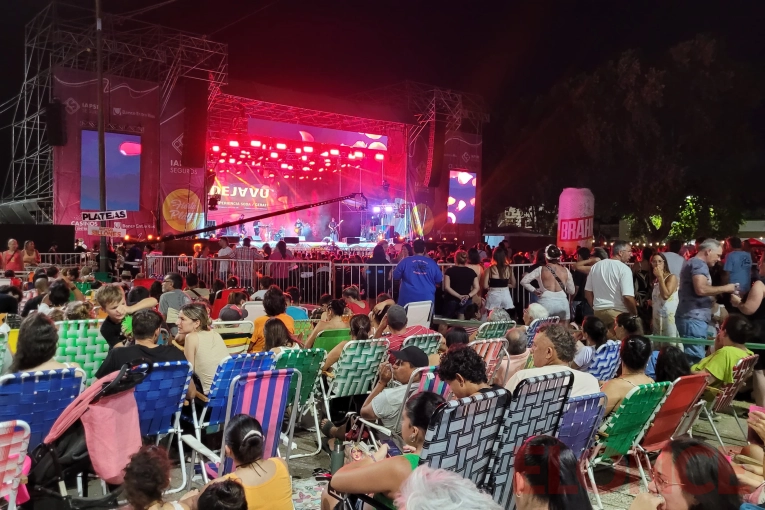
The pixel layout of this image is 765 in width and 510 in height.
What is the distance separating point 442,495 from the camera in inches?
64.6

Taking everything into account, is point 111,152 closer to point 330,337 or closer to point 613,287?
point 330,337

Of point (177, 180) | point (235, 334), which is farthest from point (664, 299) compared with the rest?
point (177, 180)

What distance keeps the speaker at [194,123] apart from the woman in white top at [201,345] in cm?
1518

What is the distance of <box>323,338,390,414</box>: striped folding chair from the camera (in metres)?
4.72

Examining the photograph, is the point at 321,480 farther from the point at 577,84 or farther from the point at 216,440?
the point at 577,84

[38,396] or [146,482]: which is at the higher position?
[38,396]

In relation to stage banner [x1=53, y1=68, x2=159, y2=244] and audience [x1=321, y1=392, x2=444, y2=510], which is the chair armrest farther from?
stage banner [x1=53, y1=68, x2=159, y2=244]

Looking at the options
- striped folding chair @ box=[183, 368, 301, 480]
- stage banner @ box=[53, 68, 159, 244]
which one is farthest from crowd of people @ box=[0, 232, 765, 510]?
stage banner @ box=[53, 68, 159, 244]

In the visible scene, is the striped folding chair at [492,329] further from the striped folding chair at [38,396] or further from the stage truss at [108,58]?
the stage truss at [108,58]

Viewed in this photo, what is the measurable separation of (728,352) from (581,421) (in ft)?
7.42

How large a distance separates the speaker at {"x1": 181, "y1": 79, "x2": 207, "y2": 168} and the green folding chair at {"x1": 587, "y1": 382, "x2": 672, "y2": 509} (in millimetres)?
17118

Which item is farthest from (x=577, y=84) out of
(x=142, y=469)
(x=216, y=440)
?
(x=142, y=469)

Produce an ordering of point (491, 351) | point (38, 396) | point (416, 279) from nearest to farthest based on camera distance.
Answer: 1. point (38, 396)
2. point (491, 351)
3. point (416, 279)

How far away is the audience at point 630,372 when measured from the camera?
13.0 feet
